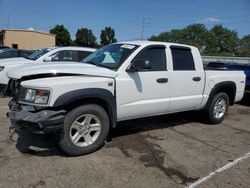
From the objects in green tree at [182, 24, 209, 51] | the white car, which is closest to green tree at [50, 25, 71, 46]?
green tree at [182, 24, 209, 51]

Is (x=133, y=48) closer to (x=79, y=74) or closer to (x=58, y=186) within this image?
(x=79, y=74)

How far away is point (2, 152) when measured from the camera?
4.62 m

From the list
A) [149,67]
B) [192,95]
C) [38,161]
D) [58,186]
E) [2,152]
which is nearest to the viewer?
[58,186]

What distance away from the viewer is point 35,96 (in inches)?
166

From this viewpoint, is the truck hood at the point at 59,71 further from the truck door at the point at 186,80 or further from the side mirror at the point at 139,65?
the truck door at the point at 186,80

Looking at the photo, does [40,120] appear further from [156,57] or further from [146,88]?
[156,57]

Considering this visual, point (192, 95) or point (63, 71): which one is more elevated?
point (63, 71)

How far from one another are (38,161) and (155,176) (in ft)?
5.60

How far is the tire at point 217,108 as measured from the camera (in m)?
6.88

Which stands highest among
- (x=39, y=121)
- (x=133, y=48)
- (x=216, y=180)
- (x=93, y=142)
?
(x=133, y=48)

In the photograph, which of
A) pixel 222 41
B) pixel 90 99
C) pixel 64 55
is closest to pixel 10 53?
pixel 64 55

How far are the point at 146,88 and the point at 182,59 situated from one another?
4.25ft

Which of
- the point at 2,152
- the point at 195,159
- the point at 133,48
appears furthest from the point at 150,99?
the point at 2,152

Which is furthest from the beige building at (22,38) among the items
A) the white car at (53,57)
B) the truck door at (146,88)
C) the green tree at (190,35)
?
the green tree at (190,35)
